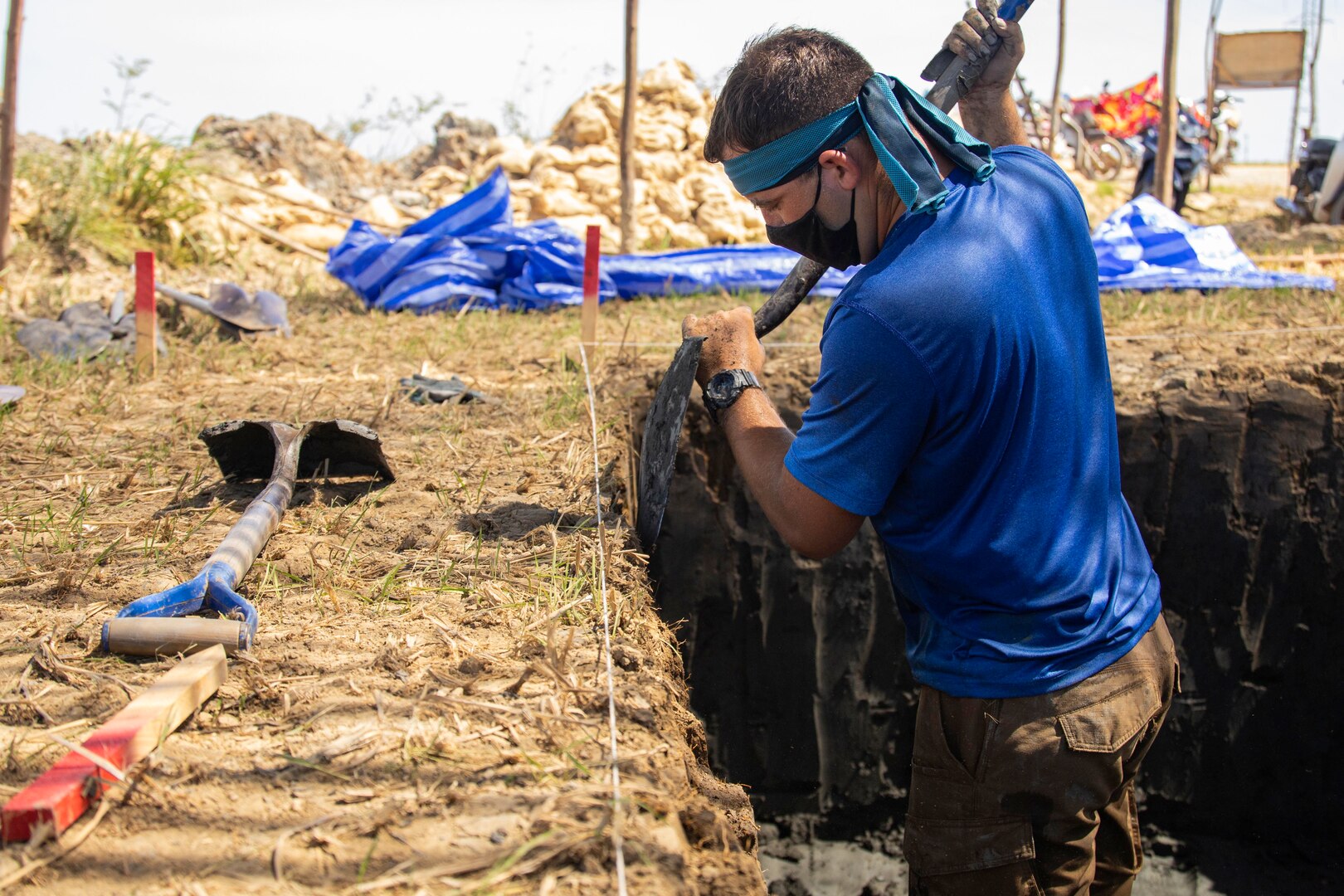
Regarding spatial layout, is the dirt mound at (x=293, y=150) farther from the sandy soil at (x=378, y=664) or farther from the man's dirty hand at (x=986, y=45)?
the man's dirty hand at (x=986, y=45)

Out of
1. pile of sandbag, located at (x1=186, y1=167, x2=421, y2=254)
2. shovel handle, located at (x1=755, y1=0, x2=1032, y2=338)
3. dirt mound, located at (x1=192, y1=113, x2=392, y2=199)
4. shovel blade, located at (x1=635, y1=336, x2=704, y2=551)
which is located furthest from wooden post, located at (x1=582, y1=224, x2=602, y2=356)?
dirt mound, located at (x1=192, y1=113, x2=392, y2=199)

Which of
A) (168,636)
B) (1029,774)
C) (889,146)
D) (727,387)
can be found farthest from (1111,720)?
(168,636)

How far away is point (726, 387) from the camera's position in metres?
2.01

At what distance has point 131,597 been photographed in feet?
7.12

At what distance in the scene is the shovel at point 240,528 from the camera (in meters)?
1.88

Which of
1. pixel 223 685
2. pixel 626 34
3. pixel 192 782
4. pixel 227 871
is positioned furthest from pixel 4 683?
pixel 626 34

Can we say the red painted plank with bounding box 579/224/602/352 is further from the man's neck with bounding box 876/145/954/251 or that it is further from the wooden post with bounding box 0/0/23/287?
the wooden post with bounding box 0/0/23/287

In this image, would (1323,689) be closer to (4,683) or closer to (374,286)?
(4,683)

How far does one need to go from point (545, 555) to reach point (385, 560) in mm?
367

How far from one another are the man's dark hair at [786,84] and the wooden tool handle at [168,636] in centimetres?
125

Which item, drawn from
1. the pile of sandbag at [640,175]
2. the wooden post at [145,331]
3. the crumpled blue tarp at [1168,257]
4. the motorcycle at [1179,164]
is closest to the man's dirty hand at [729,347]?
the wooden post at [145,331]

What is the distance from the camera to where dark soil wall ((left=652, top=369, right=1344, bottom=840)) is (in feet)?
13.6

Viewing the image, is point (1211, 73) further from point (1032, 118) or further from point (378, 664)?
point (378, 664)

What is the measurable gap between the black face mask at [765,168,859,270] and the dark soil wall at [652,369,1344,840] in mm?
2334
